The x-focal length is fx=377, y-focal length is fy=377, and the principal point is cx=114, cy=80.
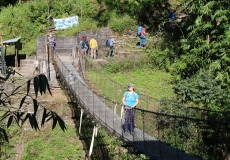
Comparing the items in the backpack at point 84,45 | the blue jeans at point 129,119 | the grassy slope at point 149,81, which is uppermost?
the backpack at point 84,45

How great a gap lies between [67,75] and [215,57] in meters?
5.02

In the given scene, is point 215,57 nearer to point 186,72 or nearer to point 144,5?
point 186,72

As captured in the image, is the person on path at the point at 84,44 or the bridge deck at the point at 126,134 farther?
the person on path at the point at 84,44

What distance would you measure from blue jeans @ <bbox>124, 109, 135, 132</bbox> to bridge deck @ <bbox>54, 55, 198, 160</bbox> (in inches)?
4.2

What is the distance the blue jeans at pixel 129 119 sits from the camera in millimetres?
6117

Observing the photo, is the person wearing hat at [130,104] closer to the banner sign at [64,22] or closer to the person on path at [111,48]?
the person on path at [111,48]

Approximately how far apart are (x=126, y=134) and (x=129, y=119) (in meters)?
0.28

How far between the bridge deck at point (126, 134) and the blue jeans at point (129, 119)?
106 mm

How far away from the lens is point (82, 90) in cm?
926

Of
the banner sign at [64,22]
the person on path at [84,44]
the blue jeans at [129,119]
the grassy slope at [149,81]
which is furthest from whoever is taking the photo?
the banner sign at [64,22]

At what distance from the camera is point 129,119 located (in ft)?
20.3

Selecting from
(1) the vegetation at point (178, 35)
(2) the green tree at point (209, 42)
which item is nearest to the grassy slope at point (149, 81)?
(1) the vegetation at point (178, 35)

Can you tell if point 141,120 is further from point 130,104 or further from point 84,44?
point 84,44

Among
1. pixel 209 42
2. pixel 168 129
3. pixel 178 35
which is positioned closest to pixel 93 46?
pixel 178 35
